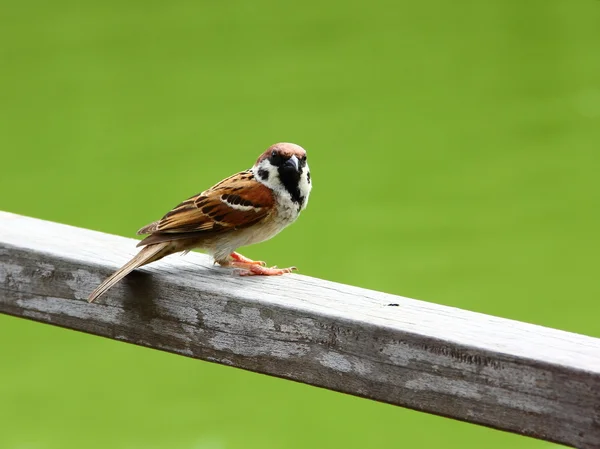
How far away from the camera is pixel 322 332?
190 centimetres

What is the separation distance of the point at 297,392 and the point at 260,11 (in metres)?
4.50

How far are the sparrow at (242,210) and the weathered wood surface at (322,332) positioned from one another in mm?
159

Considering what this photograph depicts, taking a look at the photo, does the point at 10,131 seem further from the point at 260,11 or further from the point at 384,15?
the point at 384,15

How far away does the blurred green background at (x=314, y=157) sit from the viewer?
4.76m

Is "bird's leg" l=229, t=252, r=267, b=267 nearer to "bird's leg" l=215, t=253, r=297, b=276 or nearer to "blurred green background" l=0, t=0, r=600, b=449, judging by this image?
"bird's leg" l=215, t=253, r=297, b=276

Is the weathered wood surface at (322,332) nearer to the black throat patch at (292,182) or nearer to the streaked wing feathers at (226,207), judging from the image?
the streaked wing feathers at (226,207)

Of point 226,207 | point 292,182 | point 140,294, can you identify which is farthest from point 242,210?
point 140,294

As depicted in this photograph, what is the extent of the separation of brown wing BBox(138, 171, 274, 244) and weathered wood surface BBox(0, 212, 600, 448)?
0.21 meters

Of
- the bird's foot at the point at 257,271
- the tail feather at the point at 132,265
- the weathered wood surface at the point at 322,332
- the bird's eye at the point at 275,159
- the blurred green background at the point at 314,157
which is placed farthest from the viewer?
the blurred green background at the point at 314,157

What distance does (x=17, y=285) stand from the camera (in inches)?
90.6

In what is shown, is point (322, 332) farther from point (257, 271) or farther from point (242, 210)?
point (242, 210)

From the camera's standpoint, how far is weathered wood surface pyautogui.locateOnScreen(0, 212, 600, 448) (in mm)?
1672

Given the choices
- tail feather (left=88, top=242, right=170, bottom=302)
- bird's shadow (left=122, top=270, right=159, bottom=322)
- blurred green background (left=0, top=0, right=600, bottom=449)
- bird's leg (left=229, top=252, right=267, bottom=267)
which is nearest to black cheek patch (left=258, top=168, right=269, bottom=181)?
bird's leg (left=229, top=252, right=267, bottom=267)

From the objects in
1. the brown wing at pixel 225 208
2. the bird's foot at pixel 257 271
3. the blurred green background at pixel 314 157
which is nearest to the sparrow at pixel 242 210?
the brown wing at pixel 225 208
